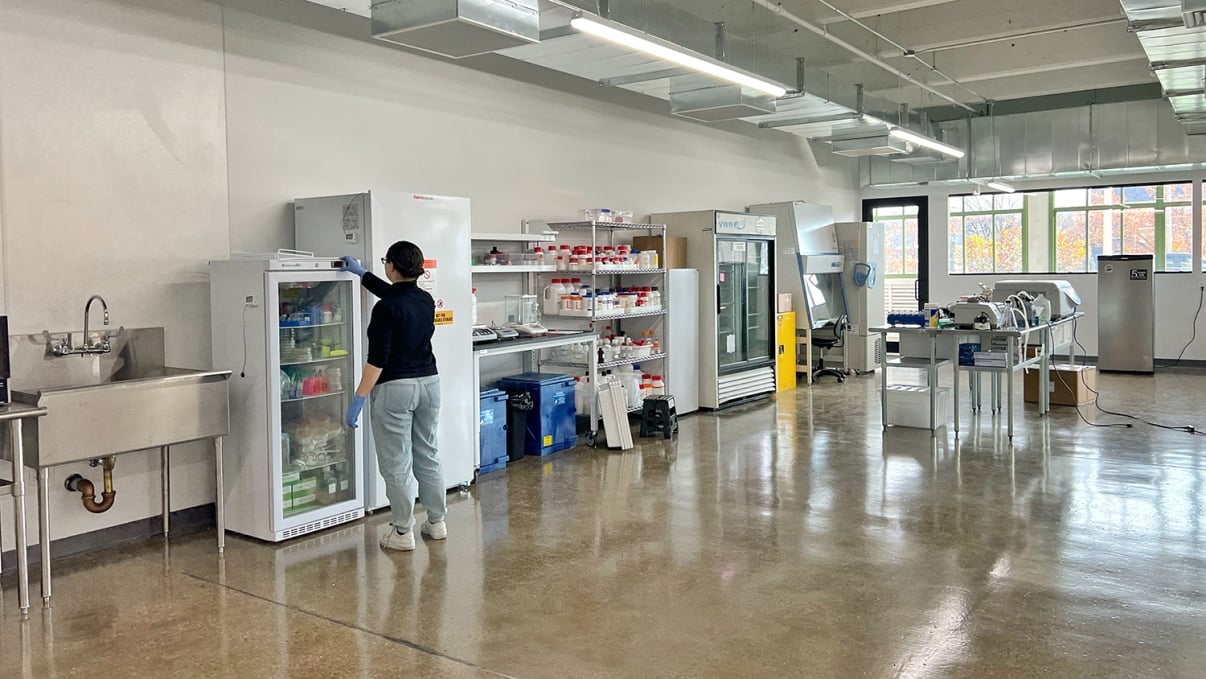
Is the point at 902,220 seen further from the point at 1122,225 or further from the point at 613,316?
the point at 613,316

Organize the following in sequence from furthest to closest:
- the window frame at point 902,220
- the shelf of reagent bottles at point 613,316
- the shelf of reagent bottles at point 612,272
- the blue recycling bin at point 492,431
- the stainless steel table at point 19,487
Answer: the window frame at point 902,220
the shelf of reagent bottles at point 612,272
the shelf of reagent bottles at point 613,316
the blue recycling bin at point 492,431
the stainless steel table at point 19,487

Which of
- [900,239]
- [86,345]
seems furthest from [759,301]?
[86,345]

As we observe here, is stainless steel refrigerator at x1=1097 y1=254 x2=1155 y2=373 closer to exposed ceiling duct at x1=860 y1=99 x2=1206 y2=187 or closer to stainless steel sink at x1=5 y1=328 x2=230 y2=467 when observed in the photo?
exposed ceiling duct at x1=860 y1=99 x2=1206 y2=187

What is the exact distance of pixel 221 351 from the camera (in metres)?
5.16

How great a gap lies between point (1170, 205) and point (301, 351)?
1218 centimetres

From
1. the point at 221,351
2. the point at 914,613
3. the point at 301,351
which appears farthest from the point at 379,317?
the point at 914,613

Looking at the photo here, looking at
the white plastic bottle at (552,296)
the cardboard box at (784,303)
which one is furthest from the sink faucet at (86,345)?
the cardboard box at (784,303)

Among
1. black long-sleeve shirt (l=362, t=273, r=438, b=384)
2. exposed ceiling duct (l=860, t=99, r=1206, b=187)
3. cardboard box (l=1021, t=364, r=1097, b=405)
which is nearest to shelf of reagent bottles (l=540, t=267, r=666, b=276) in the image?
black long-sleeve shirt (l=362, t=273, r=438, b=384)

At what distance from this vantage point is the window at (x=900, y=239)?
1445 cm

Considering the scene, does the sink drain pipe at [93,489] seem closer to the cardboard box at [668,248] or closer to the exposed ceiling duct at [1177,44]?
the cardboard box at [668,248]

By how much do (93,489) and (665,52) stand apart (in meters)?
4.36

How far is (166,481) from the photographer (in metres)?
5.04

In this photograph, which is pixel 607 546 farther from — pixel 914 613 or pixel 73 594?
pixel 73 594

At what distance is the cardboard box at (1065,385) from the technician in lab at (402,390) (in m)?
6.76
